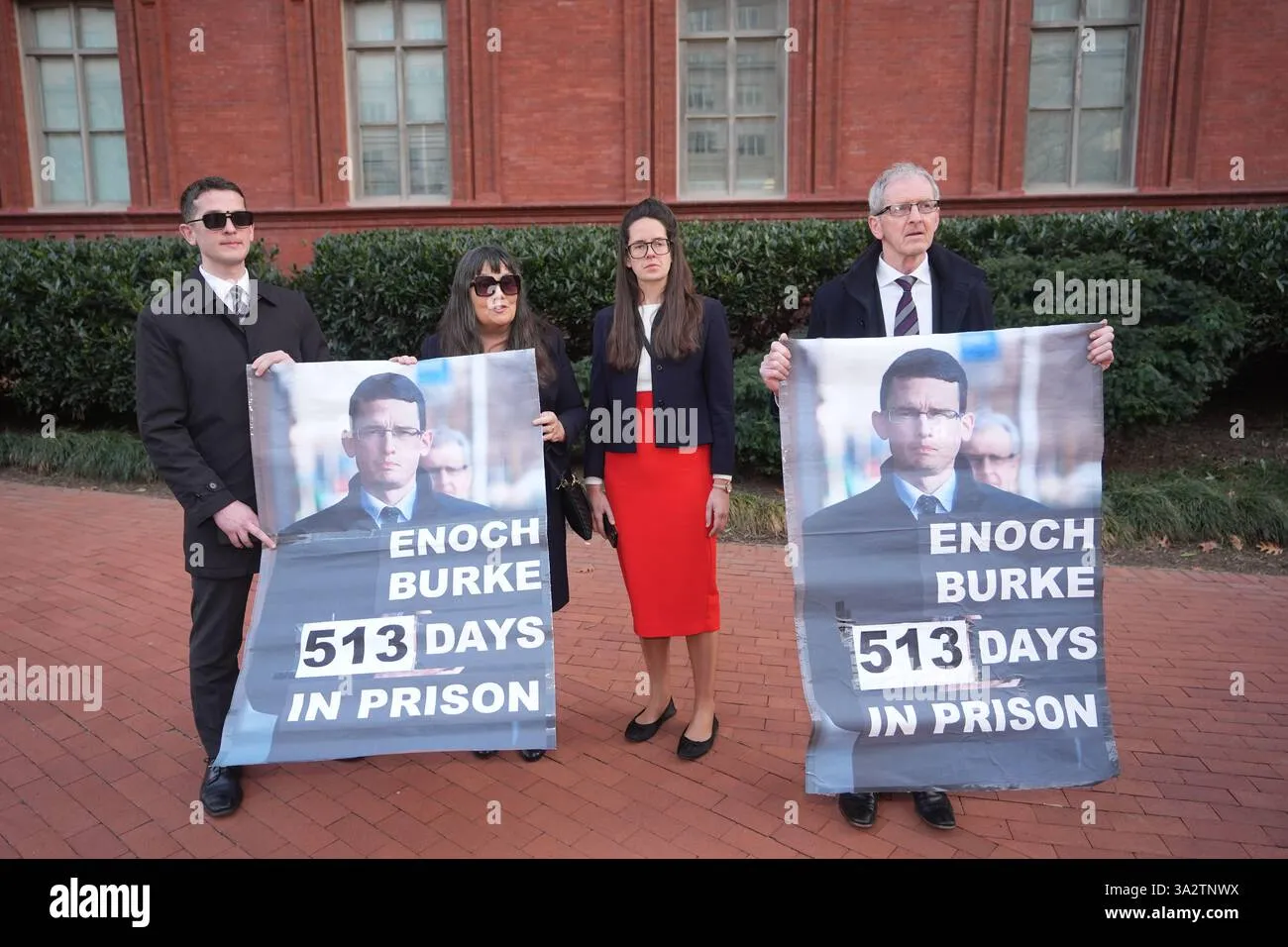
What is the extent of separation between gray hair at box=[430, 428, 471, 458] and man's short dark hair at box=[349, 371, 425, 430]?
0.54ft

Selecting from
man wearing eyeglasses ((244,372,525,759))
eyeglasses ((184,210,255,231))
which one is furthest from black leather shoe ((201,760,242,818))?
eyeglasses ((184,210,255,231))

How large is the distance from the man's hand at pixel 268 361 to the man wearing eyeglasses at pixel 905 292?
5.58ft

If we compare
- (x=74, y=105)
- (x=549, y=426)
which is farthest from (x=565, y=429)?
(x=74, y=105)

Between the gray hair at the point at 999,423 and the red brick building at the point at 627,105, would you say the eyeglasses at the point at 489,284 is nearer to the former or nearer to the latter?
the gray hair at the point at 999,423

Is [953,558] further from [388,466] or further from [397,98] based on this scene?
[397,98]

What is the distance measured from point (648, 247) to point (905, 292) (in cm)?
94

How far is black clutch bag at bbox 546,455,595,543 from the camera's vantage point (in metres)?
3.50

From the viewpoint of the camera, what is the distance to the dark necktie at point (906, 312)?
3178 millimetres

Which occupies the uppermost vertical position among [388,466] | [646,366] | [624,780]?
[646,366]

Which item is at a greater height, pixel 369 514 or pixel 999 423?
pixel 999 423

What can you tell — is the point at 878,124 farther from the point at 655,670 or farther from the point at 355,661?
the point at 355,661

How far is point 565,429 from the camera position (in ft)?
11.3

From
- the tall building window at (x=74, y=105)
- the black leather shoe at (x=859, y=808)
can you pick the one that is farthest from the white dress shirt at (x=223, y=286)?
the tall building window at (x=74, y=105)

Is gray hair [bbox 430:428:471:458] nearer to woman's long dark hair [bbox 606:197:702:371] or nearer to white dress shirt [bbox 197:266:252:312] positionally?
woman's long dark hair [bbox 606:197:702:371]
